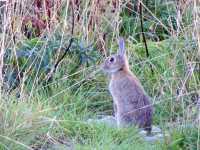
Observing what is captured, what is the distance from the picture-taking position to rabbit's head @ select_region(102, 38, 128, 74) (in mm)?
5992

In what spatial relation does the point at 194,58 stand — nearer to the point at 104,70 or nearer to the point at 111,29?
the point at 104,70

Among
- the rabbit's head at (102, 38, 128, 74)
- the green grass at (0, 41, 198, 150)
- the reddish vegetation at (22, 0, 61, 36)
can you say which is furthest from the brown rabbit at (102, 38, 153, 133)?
the reddish vegetation at (22, 0, 61, 36)

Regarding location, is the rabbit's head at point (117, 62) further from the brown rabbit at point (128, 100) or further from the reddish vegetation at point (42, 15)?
the reddish vegetation at point (42, 15)

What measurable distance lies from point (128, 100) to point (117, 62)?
0.54 m

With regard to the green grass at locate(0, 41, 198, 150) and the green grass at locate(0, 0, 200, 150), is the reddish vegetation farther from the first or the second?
the green grass at locate(0, 41, 198, 150)

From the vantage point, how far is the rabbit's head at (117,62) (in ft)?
19.7

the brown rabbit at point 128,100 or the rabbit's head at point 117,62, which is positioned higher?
the rabbit's head at point 117,62

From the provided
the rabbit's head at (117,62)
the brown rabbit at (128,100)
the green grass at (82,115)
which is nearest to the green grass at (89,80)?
the green grass at (82,115)

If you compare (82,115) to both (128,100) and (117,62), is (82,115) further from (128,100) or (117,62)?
(117,62)

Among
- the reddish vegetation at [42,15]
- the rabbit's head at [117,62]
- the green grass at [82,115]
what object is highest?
the reddish vegetation at [42,15]

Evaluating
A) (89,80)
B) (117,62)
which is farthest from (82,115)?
(89,80)

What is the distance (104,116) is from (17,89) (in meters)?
0.84

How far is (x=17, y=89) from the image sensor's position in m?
5.71

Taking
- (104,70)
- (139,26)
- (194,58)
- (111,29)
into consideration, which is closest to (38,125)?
(104,70)
